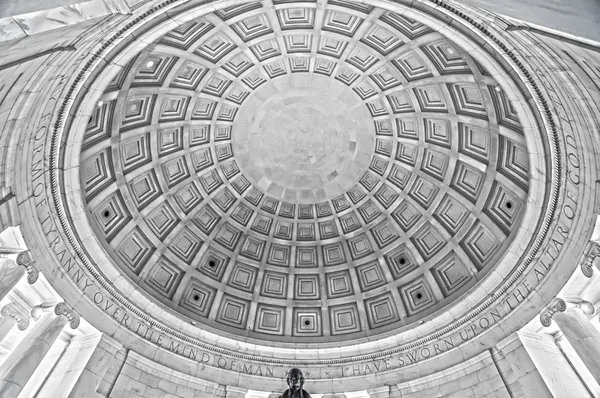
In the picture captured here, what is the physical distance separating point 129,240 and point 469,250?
46.9 feet

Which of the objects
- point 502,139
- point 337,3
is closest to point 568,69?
point 502,139

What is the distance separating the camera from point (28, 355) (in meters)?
12.8

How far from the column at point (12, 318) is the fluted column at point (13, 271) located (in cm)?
95

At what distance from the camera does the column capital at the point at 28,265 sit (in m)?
12.4

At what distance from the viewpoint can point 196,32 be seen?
16375 mm

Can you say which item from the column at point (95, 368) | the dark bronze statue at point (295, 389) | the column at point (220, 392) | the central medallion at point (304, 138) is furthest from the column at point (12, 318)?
the central medallion at point (304, 138)

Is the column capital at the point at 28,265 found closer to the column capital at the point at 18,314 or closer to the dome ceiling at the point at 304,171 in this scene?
the column capital at the point at 18,314

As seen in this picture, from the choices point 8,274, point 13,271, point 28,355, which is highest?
point 13,271

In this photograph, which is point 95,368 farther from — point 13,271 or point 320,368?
point 320,368

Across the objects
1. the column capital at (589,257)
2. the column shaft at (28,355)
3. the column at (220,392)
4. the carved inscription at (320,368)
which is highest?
the carved inscription at (320,368)

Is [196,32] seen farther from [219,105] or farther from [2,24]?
[2,24]

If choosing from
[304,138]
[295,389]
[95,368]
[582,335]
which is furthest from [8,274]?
[582,335]

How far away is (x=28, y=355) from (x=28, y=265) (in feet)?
8.59

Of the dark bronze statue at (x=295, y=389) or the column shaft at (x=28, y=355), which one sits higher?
the column shaft at (x=28, y=355)
